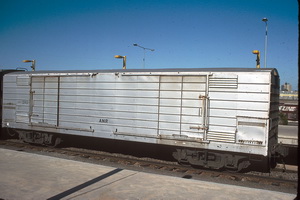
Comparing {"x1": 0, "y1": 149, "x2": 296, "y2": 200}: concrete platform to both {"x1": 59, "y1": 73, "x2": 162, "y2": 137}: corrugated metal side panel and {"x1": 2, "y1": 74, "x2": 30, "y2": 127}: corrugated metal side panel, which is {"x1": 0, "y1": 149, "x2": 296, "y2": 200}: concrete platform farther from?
{"x1": 2, "y1": 74, "x2": 30, "y2": 127}: corrugated metal side panel

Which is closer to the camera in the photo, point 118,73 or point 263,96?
point 263,96

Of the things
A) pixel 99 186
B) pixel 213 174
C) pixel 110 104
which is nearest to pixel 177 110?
pixel 213 174

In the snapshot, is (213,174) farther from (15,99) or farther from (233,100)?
(15,99)

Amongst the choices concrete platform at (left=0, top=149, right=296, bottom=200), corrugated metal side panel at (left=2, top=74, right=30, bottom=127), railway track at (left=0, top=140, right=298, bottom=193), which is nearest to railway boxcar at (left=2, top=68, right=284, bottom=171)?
railway track at (left=0, top=140, right=298, bottom=193)

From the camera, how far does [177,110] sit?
909 centimetres

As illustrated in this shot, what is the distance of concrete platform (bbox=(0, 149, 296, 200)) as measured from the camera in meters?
6.11

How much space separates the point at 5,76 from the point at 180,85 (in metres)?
9.02

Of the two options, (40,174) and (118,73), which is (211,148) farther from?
(40,174)

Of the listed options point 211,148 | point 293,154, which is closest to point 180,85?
point 211,148

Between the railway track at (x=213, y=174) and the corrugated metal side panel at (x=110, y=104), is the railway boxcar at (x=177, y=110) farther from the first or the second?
the railway track at (x=213, y=174)

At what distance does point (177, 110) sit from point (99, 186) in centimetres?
369

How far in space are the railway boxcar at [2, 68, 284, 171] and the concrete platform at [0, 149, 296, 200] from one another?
1.76 metres

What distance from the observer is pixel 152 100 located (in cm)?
952

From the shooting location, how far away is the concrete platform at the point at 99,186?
6.11 meters
